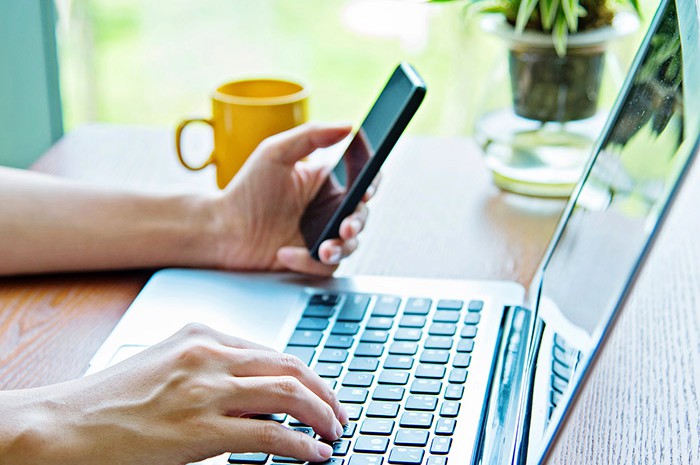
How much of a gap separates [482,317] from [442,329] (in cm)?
4

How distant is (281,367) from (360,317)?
0.18m

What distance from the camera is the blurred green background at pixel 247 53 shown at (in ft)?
9.94

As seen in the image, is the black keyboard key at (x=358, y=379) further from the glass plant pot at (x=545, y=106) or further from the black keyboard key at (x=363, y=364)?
the glass plant pot at (x=545, y=106)

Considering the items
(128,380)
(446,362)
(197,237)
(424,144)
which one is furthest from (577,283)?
(424,144)

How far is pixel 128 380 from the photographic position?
0.65 m

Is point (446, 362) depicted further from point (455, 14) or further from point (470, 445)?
point (455, 14)

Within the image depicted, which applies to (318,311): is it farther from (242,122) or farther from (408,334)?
(242,122)

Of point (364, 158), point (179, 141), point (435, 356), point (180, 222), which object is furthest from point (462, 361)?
point (179, 141)

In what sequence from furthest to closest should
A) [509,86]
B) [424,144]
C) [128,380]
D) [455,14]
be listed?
[455,14], [424,144], [509,86], [128,380]

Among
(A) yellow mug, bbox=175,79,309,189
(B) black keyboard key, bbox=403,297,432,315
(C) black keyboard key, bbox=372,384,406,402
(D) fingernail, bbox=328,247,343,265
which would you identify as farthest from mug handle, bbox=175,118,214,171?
(C) black keyboard key, bbox=372,384,406,402

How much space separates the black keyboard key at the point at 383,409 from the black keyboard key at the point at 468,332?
123 mm

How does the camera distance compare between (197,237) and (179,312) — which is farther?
(197,237)

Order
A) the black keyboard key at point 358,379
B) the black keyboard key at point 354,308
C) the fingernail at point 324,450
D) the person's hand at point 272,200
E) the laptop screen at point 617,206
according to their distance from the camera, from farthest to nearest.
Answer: the person's hand at point 272,200
the black keyboard key at point 354,308
the black keyboard key at point 358,379
the fingernail at point 324,450
the laptop screen at point 617,206

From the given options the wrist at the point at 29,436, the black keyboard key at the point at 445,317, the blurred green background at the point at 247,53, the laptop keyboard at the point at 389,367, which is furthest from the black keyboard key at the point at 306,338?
the blurred green background at the point at 247,53
